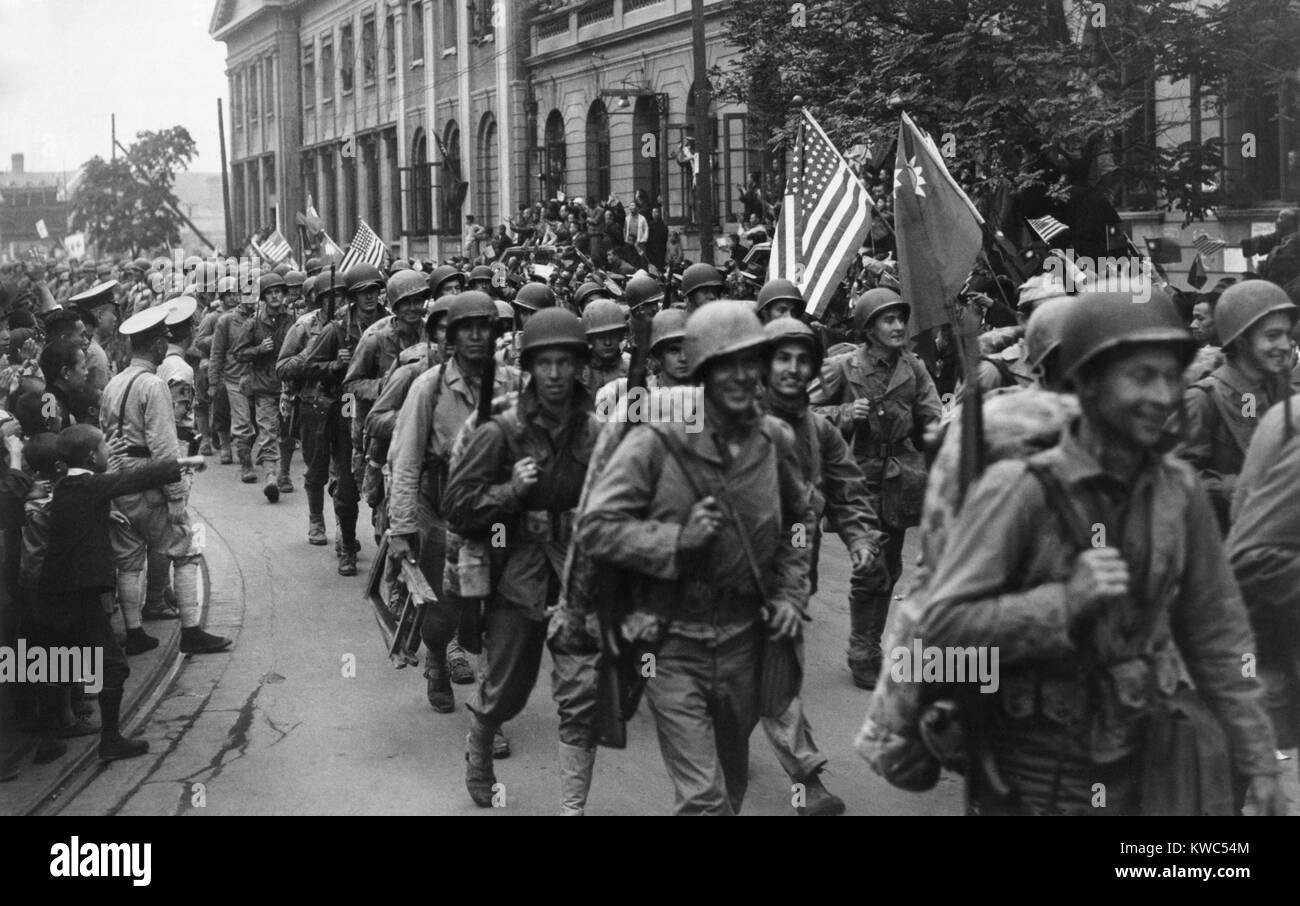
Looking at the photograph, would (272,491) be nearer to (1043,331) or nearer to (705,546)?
(705,546)

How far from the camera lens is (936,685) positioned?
155 inches

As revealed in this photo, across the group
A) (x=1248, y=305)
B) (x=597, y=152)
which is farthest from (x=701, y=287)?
(x=597, y=152)

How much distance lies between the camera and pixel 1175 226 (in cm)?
1966

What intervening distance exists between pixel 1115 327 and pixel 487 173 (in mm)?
40553

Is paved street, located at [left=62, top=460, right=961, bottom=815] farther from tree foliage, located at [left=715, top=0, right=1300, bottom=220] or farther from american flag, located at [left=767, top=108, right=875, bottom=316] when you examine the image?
tree foliage, located at [left=715, top=0, right=1300, bottom=220]

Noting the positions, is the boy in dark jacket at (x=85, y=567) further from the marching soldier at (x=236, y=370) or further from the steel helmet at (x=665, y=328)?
the marching soldier at (x=236, y=370)

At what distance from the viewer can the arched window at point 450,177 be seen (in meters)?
44.8

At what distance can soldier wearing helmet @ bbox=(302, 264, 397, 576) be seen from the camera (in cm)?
1182

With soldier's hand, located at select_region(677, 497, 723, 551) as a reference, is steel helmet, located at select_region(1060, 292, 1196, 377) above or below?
above

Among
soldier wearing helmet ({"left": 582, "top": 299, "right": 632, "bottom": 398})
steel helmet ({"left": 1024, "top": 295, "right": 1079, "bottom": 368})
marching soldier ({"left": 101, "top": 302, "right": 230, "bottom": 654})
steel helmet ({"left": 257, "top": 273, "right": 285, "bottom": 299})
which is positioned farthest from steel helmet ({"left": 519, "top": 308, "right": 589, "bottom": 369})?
steel helmet ({"left": 257, "top": 273, "right": 285, "bottom": 299})

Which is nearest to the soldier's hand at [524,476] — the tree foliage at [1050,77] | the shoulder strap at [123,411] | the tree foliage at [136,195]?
the shoulder strap at [123,411]

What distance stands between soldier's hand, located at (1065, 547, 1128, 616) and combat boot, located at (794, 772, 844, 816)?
10.1ft
